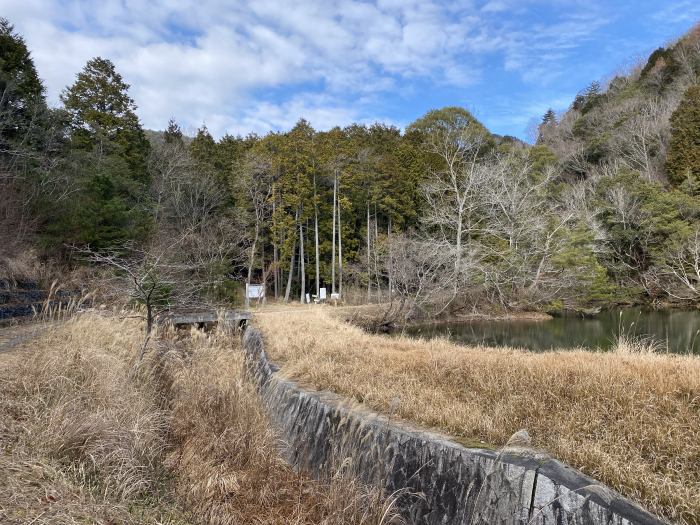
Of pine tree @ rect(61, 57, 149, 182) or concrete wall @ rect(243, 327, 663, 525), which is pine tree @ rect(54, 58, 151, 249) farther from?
concrete wall @ rect(243, 327, 663, 525)

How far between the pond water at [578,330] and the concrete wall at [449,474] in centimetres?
777

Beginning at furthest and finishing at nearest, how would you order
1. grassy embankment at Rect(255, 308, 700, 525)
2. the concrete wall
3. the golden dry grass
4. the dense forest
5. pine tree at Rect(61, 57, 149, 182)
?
pine tree at Rect(61, 57, 149, 182)
the dense forest
grassy embankment at Rect(255, 308, 700, 525)
the concrete wall
the golden dry grass

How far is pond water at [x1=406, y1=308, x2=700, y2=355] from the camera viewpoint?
1266 cm

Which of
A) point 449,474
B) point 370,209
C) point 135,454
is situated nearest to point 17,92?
point 370,209

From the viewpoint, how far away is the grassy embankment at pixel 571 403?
2.66 metres

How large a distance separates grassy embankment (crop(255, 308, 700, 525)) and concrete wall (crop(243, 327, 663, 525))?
0.84 ft

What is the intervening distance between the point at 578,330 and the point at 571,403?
1424cm

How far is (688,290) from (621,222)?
17.1 ft

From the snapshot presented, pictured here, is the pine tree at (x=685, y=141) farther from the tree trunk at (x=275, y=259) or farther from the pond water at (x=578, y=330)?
the tree trunk at (x=275, y=259)

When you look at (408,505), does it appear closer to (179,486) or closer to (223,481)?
(223,481)

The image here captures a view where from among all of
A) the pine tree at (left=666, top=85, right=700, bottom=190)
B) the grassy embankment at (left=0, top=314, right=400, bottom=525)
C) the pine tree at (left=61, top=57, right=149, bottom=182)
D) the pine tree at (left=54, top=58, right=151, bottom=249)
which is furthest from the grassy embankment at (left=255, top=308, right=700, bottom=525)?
the pine tree at (left=666, top=85, right=700, bottom=190)

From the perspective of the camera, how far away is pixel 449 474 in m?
3.00

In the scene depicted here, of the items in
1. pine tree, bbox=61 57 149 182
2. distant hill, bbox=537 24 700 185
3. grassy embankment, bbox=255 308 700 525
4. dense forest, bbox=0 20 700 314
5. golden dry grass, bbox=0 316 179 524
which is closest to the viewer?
golden dry grass, bbox=0 316 179 524

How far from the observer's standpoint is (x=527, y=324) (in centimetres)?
1895
